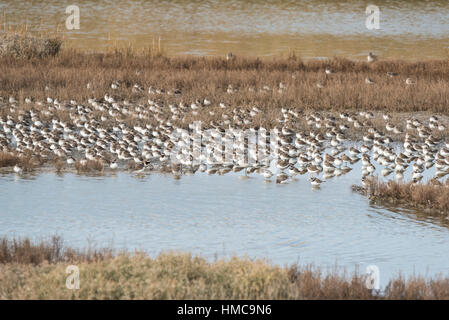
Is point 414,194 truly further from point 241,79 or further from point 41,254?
point 241,79

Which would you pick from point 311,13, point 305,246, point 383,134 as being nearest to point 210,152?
point 383,134

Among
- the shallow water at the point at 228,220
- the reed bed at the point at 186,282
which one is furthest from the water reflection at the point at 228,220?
the reed bed at the point at 186,282

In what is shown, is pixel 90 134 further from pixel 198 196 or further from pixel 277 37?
pixel 277 37

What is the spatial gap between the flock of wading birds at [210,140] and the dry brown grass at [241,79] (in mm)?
1282

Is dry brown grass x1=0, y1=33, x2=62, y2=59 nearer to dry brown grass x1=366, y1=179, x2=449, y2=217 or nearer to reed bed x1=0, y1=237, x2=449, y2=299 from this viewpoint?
dry brown grass x1=366, y1=179, x2=449, y2=217

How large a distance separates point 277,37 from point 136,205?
4176 cm

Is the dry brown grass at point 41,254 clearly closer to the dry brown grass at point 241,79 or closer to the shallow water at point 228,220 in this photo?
the shallow water at point 228,220

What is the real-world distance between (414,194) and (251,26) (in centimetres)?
4880

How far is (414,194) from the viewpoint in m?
14.5

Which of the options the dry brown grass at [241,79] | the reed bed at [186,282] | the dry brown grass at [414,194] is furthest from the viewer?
the dry brown grass at [241,79]

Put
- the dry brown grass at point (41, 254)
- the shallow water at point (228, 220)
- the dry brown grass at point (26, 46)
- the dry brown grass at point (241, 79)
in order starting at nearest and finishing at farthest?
the dry brown grass at point (41, 254) → the shallow water at point (228, 220) → the dry brown grass at point (241, 79) → the dry brown grass at point (26, 46)

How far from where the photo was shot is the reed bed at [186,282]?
8.71 metres
